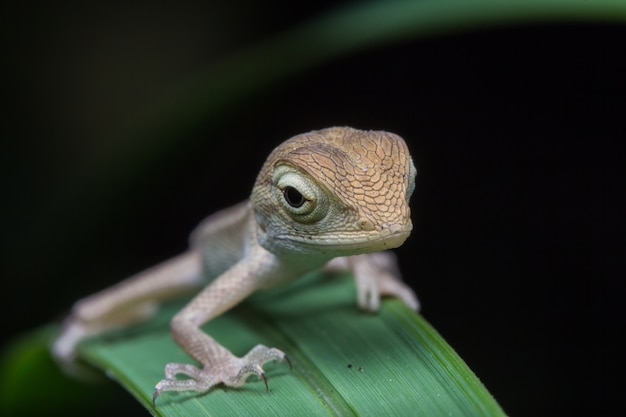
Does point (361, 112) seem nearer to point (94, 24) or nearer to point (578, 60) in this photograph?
point (578, 60)

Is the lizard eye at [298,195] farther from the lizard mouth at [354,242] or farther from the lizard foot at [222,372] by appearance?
the lizard foot at [222,372]

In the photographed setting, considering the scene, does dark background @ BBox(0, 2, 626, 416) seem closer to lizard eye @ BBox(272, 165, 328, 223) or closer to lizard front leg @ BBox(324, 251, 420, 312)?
lizard front leg @ BBox(324, 251, 420, 312)

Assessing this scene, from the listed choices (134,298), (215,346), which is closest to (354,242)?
(215,346)

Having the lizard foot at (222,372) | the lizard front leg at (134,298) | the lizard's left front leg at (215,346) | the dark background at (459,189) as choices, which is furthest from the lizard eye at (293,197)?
the lizard front leg at (134,298)

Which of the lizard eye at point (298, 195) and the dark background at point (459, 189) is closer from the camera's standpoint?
the lizard eye at point (298, 195)

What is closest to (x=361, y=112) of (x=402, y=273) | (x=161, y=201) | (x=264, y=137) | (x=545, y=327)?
(x=264, y=137)

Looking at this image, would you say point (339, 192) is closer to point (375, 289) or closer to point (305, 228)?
point (305, 228)
